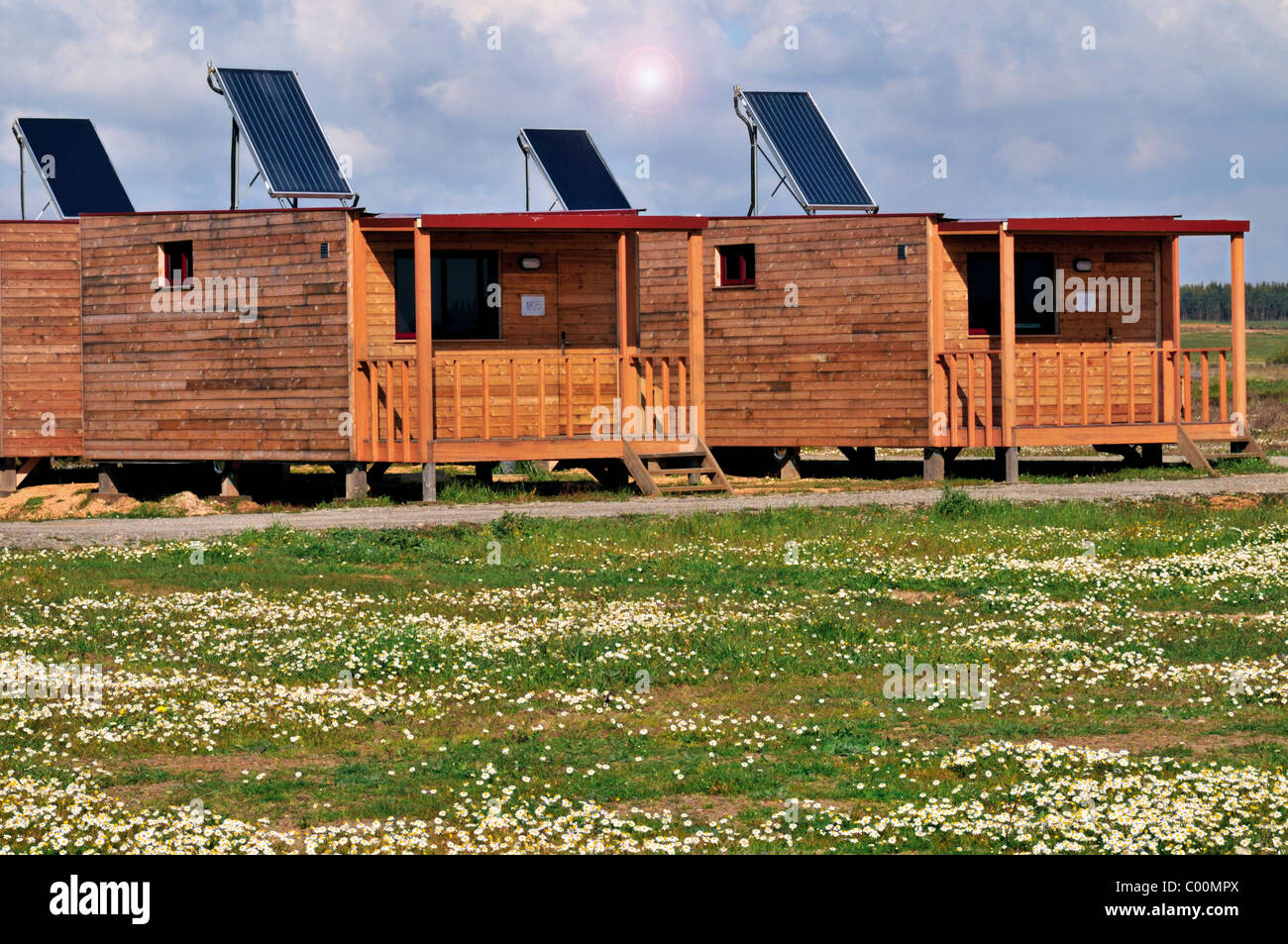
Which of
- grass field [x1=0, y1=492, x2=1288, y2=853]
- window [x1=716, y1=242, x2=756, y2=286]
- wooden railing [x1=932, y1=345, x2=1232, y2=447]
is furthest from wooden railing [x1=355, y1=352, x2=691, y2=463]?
grass field [x1=0, y1=492, x2=1288, y2=853]

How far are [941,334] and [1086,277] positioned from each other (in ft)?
10.6

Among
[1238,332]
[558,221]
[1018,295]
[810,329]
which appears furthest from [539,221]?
[1238,332]

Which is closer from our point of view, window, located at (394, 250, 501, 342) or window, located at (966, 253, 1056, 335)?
window, located at (394, 250, 501, 342)

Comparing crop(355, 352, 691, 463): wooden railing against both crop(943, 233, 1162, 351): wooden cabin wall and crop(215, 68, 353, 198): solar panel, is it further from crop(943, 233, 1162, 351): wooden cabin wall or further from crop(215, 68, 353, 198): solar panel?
crop(943, 233, 1162, 351): wooden cabin wall

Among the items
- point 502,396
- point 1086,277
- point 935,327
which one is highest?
point 1086,277

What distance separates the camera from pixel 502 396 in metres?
26.5

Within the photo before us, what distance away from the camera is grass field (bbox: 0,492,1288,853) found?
25.9ft

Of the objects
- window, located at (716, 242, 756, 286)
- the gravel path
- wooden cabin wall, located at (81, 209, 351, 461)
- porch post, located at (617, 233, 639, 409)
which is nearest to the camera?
the gravel path

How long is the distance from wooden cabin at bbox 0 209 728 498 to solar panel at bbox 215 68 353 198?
0.80m

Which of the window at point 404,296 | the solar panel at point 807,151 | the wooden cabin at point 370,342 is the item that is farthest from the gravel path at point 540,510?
the solar panel at point 807,151

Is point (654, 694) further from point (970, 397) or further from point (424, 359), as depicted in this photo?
point (970, 397)

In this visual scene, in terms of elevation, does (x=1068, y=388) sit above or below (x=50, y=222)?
below

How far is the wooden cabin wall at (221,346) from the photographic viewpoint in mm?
25500

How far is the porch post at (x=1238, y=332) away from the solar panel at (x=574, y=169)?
37.4 feet
